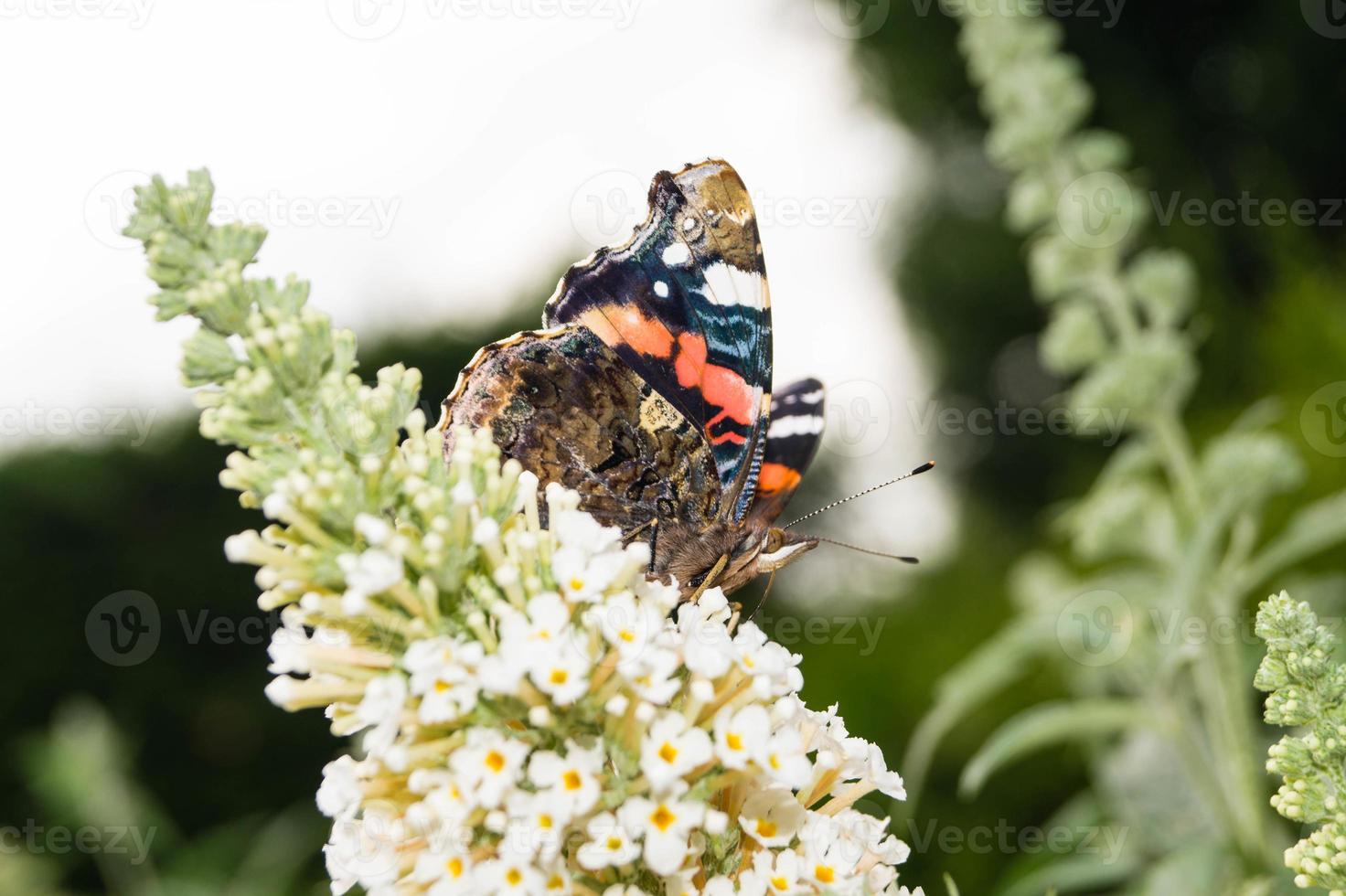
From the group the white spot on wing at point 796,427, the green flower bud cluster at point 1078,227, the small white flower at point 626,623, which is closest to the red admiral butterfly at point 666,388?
the white spot on wing at point 796,427

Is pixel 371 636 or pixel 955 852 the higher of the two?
pixel 371 636

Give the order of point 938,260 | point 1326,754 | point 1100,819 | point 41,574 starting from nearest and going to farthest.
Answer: point 1326,754 < point 1100,819 < point 41,574 < point 938,260

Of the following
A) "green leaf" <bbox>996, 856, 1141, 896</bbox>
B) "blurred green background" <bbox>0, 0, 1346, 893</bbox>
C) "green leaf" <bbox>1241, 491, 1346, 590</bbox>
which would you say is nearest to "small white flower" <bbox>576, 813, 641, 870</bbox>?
"green leaf" <bbox>996, 856, 1141, 896</bbox>

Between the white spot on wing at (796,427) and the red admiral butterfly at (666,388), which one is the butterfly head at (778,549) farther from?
the white spot on wing at (796,427)

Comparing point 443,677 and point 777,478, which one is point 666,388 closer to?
point 777,478

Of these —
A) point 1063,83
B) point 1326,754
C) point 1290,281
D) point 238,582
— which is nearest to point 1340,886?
point 1326,754

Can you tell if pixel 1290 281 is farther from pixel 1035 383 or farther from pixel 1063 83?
pixel 1035 383
